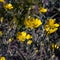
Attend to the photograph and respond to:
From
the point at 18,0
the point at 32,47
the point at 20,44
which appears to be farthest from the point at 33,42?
the point at 18,0

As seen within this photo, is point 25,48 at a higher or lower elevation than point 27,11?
lower

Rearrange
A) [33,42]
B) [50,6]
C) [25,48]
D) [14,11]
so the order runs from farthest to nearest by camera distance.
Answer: [50,6], [14,11], [25,48], [33,42]

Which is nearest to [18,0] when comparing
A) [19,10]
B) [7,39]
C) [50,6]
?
[19,10]

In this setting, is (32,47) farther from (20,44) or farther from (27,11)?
(27,11)

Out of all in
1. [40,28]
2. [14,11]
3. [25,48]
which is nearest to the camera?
[25,48]

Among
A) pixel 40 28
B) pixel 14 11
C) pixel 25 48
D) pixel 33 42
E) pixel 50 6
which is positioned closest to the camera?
pixel 33 42

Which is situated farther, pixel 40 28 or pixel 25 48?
pixel 40 28

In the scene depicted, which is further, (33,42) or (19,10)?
(19,10)

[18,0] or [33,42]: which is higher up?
[18,0]

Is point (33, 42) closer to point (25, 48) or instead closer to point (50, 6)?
point (25, 48)
